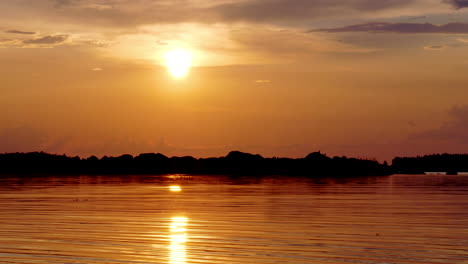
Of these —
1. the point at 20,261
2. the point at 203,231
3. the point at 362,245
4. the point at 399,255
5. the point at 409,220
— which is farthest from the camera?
the point at 409,220

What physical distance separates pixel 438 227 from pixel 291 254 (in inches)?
456

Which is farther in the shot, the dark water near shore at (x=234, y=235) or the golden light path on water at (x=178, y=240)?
the dark water near shore at (x=234, y=235)

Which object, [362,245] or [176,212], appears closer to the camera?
[362,245]

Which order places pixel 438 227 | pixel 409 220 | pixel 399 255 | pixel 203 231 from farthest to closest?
pixel 409 220, pixel 438 227, pixel 203 231, pixel 399 255

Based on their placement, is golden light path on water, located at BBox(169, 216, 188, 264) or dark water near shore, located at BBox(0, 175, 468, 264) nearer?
golden light path on water, located at BBox(169, 216, 188, 264)

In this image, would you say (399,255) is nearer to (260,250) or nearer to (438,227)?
(260,250)

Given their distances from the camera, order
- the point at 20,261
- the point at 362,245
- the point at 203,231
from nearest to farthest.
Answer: the point at 20,261 → the point at 362,245 → the point at 203,231

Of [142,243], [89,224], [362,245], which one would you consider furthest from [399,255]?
[89,224]

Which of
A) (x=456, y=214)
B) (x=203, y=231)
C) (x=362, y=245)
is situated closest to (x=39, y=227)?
(x=203, y=231)

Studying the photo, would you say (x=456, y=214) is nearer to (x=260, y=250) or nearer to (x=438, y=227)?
(x=438, y=227)

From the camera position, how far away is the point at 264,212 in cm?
4050

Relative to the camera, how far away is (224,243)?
2545 centimetres

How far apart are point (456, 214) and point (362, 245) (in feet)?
54.1

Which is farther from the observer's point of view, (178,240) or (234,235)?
(234,235)
